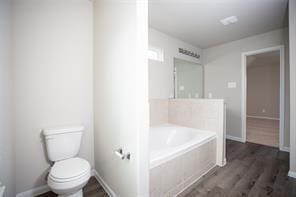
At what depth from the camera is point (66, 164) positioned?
1324mm

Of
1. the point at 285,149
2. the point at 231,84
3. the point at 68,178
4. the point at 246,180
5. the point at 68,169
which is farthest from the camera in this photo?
the point at 231,84

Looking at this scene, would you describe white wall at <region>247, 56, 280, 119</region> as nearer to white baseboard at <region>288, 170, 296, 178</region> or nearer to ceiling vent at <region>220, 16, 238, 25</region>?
ceiling vent at <region>220, 16, 238, 25</region>

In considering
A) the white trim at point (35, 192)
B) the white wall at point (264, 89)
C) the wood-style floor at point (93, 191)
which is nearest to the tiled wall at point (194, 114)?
the wood-style floor at point (93, 191)

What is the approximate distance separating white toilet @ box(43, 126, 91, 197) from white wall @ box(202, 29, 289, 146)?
332cm

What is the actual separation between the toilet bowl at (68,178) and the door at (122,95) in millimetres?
311

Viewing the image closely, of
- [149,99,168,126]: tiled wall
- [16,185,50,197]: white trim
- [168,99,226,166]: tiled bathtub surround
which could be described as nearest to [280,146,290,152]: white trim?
[168,99,226,166]: tiled bathtub surround

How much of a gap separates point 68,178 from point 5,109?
0.85 metres

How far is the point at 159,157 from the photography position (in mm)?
1279

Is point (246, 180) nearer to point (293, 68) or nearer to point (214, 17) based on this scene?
point (293, 68)

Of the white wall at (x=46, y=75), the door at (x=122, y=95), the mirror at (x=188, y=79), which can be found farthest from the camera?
the mirror at (x=188, y=79)

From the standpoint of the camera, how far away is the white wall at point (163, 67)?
2.53 metres

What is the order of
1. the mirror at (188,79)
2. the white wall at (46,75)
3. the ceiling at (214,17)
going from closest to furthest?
the white wall at (46,75)
the ceiling at (214,17)
the mirror at (188,79)

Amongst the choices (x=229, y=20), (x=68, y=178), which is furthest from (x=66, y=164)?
(x=229, y=20)

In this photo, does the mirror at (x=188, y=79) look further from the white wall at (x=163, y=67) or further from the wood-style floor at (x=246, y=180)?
the wood-style floor at (x=246, y=180)
